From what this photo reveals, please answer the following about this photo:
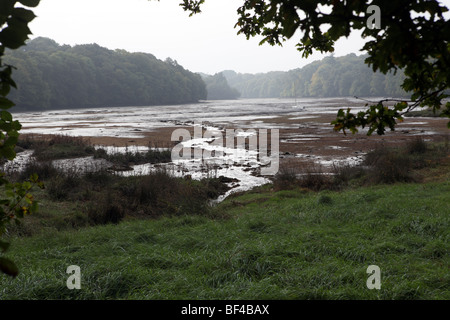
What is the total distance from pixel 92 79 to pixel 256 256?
106 meters

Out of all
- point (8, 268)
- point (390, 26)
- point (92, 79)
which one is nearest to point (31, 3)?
point (8, 268)

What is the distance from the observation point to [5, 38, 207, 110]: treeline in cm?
8081

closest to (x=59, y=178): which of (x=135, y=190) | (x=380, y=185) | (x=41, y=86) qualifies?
(x=135, y=190)

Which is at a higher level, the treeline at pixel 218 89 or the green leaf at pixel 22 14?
the treeline at pixel 218 89

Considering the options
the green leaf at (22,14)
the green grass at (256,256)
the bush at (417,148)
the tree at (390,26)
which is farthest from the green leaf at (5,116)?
the bush at (417,148)

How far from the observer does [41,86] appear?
82.1 meters

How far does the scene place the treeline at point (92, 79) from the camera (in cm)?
8081

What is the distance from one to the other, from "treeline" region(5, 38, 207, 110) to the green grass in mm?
75839

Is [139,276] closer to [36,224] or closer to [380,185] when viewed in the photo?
[36,224]

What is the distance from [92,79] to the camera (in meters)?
102

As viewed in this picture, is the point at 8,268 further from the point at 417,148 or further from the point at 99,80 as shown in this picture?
the point at 99,80

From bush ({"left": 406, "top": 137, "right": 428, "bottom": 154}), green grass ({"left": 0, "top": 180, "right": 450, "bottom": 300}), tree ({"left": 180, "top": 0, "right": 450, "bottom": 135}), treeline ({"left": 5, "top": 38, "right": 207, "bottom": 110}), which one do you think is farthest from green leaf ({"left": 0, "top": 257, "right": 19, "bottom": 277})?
treeline ({"left": 5, "top": 38, "right": 207, "bottom": 110})

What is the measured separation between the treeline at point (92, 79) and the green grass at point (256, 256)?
249 ft

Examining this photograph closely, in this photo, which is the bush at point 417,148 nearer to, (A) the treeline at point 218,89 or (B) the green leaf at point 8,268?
(B) the green leaf at point 8,268
